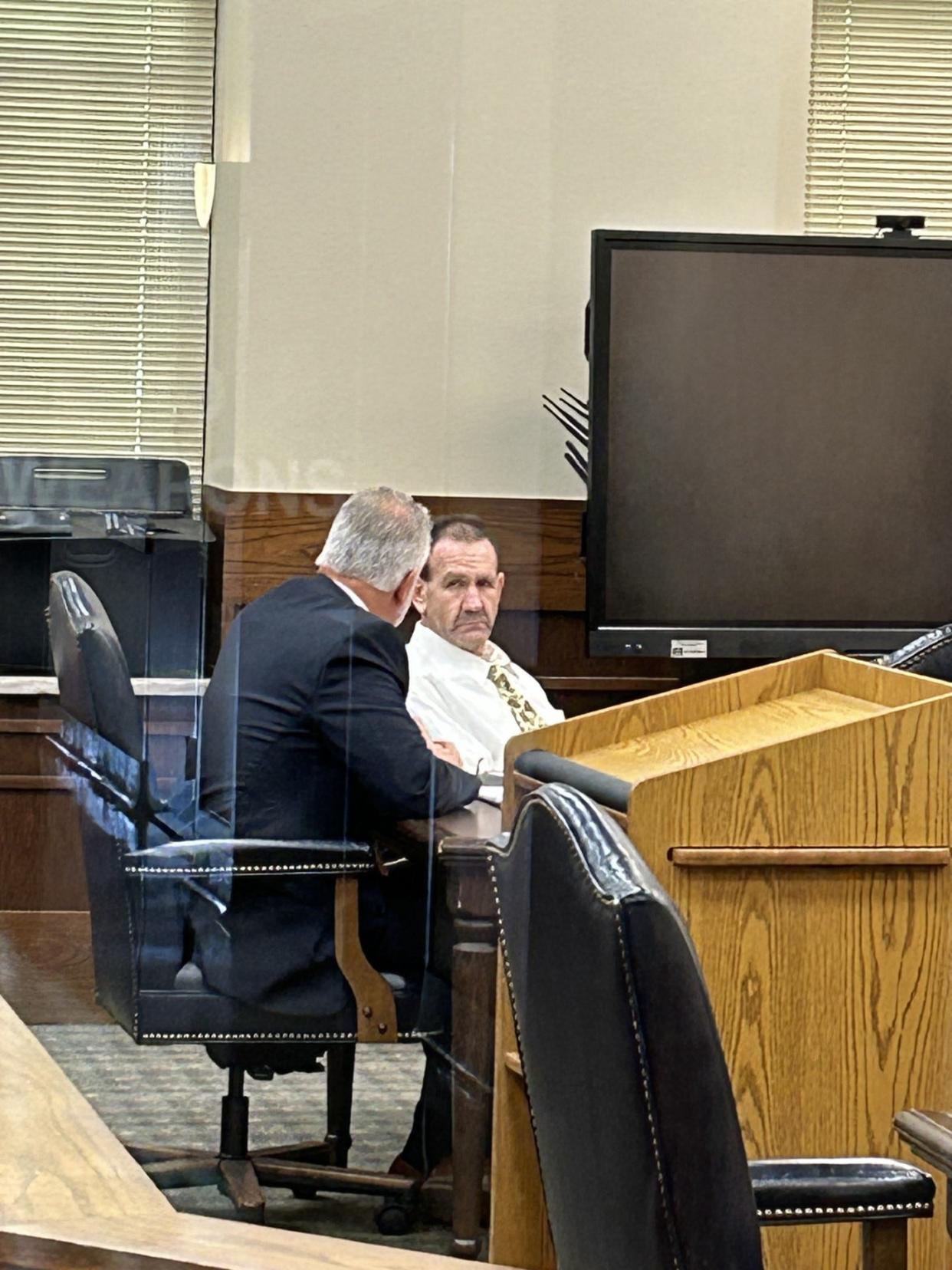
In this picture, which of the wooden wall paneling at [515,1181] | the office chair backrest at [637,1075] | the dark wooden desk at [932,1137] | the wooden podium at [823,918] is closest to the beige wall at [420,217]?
the wooden wall paneling at [515,1181]

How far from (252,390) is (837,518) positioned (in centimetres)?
108

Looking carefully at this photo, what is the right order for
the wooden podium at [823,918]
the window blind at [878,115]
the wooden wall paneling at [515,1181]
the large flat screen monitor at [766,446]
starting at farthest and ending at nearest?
the window blind at [878,115], the large flat screen monitor at [766,446], the wooden wall paneling at [515,1181], the wooden podium at [823,918]

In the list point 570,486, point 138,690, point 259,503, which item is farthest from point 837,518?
point 138,690

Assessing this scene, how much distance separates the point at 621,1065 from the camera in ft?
3.88

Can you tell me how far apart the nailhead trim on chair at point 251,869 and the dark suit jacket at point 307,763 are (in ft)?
0.07

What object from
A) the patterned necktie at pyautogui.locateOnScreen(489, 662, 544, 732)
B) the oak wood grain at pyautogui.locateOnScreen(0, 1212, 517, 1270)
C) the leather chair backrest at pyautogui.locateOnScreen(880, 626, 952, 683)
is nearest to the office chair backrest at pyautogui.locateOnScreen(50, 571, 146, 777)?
the patterned necktie at pyautogui.locateOnScreen(489, 662, 544, 732)

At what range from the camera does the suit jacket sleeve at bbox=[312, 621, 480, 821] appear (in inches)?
117

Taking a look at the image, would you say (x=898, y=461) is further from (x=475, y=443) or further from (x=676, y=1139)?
(x=676, y=1139)

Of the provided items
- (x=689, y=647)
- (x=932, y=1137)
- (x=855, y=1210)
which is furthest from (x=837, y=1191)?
(x=689, y=647)

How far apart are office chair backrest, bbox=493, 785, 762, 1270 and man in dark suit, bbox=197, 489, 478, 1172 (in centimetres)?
169

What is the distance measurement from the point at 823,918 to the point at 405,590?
1.20 m

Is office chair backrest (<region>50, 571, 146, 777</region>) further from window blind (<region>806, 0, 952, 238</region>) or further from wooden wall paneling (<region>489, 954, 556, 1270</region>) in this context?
window blind (<region>806, 0, 952, 238</region>)

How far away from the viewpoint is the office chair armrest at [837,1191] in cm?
145

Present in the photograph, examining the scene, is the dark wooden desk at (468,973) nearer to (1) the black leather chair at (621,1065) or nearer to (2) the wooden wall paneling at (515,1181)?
(2) the wooden wall paneling at (515,1181)
